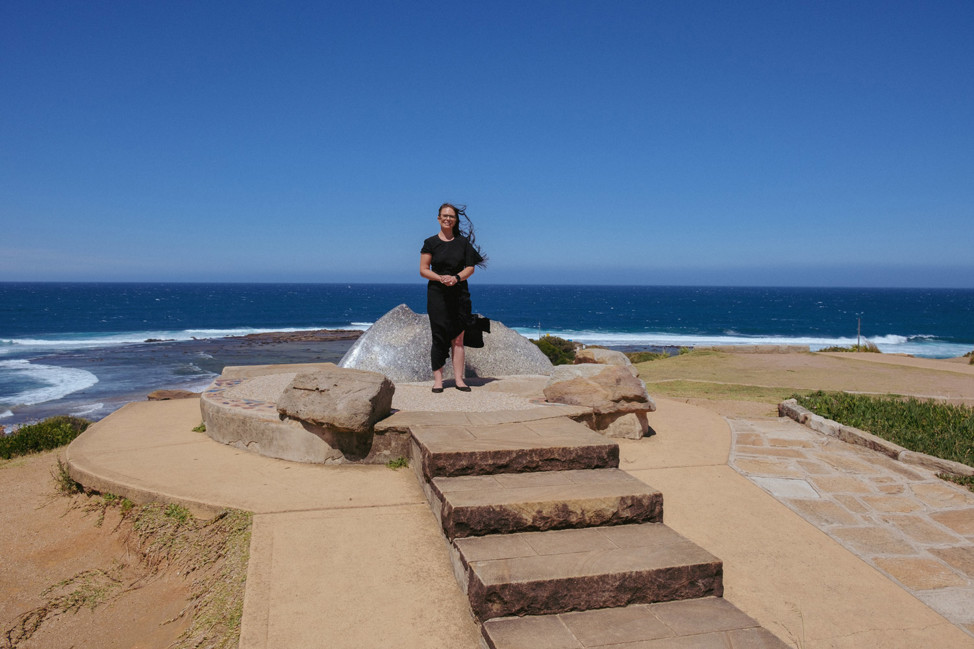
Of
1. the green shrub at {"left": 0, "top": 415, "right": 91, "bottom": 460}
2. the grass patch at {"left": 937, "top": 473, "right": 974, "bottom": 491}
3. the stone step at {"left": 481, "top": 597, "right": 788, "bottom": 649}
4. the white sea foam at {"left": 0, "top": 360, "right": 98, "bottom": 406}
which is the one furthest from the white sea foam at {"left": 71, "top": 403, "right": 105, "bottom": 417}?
the grass patch at {"left": 937, "top": 473, "right": 974, "bottom": 491}

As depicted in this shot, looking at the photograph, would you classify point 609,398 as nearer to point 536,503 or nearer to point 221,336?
point 536,503

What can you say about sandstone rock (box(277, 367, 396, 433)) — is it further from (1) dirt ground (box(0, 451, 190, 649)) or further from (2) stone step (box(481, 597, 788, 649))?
(2) stone step (box(481, 597, 788, 649))

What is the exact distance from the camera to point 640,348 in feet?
125

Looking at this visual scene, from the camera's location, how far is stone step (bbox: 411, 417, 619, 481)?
421cm

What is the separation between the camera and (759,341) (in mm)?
46000

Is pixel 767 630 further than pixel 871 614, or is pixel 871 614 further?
pixel 871 614

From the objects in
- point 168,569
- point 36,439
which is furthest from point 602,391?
point 36,439

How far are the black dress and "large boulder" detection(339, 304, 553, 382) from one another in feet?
5.38

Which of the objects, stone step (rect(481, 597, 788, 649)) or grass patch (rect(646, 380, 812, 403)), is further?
grass patch (rect(646, 380, 812, 403))

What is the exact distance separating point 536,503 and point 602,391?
293cm

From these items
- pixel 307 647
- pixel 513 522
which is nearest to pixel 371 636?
pixel 307 647

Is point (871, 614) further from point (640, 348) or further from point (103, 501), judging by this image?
point (640, 348)

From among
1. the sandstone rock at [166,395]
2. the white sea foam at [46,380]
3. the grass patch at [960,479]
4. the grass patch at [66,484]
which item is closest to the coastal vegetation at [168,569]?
the grass patch at [66,484]

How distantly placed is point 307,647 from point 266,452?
118 inches
